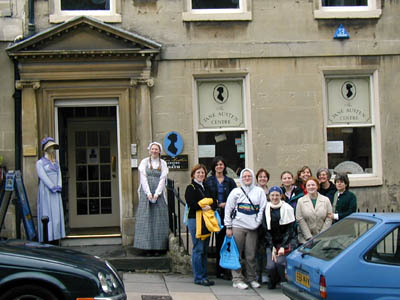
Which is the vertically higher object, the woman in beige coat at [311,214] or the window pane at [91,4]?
the window pane at [91,4]

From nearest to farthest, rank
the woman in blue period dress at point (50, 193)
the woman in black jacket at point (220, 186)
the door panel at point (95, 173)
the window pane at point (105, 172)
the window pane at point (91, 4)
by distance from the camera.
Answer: the woman in black jacket at point (220, 186) < the woman in blue period dress at point (50, 193) < the window pane at point (91, 4) < the door panel at point (95, 173) < the window pane at point (105, 172)

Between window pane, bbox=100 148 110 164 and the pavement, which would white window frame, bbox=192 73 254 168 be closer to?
window pane, bbox=100 148 110 164

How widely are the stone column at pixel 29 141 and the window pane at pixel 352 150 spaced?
5619 millimetres

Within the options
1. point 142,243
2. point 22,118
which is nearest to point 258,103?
point 142,243

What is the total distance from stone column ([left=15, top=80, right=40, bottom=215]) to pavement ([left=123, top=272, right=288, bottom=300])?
2554mm

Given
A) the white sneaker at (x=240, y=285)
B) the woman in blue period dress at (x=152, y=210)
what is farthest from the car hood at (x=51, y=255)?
the woman in blue period dress at (x=152, y=210)

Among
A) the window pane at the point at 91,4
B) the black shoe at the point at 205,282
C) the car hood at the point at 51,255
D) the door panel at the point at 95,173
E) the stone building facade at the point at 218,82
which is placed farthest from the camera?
the door panel at the point at 95,173

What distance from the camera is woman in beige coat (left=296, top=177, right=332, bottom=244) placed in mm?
8883

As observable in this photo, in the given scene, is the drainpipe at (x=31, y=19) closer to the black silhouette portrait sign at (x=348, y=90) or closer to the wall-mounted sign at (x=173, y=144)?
the wall-mounted sign at (x=173, y=144)

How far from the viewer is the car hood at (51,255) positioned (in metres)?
6.34

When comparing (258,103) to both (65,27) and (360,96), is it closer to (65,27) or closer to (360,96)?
(360,96)

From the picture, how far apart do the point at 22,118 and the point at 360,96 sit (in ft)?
21.4

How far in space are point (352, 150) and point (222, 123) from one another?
8.78ft

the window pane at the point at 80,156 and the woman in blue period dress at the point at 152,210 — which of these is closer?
the woman in blue period dress at the point at 152,210
